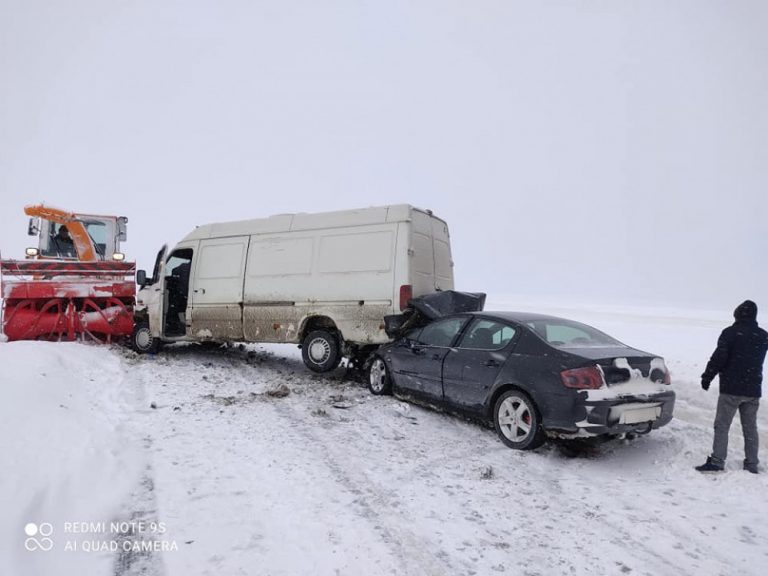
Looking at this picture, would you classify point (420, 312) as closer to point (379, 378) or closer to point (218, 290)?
point (379, 378)

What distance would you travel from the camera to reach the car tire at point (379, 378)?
7108mm

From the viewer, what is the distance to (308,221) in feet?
28.4

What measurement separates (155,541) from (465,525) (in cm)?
203

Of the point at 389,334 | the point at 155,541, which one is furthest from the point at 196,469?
the point at 389,334

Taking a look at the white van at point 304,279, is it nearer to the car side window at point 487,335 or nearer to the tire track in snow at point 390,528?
the car side window at point 487,335

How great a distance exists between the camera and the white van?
25.3 ft

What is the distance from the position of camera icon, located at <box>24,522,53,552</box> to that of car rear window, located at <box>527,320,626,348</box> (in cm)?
439

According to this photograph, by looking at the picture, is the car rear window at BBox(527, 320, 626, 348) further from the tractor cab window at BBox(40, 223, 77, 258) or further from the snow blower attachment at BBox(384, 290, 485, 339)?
the tractor cab window at BBox(40, 223, 77, 258)

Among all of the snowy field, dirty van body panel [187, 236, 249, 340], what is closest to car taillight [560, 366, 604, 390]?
the snowy field

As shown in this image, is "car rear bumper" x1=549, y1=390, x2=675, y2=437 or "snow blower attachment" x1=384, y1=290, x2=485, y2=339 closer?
"car rear bumper" x1=549, y1=390, x2=675, y2=437

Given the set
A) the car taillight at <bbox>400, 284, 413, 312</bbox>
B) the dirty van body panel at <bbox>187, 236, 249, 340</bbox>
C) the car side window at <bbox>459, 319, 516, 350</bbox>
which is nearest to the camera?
the car side window at <bbox>459, 319, 516, 350</bbox>

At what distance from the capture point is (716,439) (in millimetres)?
4539

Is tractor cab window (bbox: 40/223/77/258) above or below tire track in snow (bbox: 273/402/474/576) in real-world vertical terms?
above

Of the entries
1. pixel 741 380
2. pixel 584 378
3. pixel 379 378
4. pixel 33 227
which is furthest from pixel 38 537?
pixel 33 227
